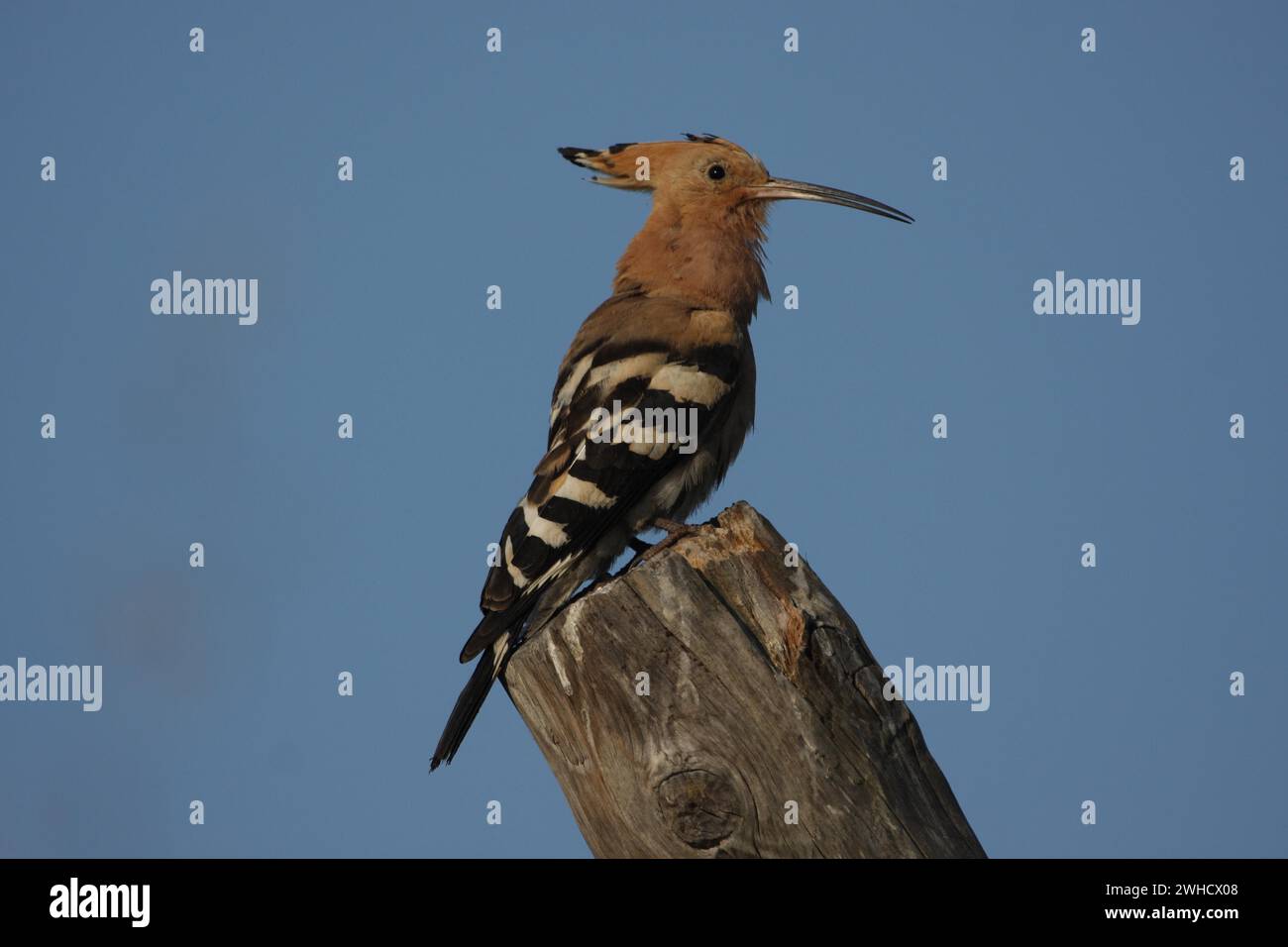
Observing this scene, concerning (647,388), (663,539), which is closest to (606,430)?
(647,388)

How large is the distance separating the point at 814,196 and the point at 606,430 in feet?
5.23

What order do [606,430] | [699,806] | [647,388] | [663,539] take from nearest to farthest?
[699,806] < [663,539] < [606,430] < [647,388]

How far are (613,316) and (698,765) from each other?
249 cm

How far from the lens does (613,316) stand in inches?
176

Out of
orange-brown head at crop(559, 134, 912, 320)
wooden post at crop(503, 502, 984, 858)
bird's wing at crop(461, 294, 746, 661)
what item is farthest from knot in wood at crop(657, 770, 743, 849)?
orange-brown head at crop(559, 134, 912, 320)

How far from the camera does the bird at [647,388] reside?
3625mm

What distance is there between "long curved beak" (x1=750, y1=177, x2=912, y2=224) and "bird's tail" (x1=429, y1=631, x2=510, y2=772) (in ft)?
7.49

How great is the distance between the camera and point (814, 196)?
508 cm

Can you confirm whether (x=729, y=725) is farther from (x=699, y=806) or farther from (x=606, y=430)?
(x=606, y=430)

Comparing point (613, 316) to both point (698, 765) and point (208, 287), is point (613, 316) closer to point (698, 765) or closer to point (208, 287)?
point (208, 287)

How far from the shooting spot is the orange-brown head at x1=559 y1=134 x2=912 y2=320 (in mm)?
4676

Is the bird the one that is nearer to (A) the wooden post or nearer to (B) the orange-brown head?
(B) the orange-brown head

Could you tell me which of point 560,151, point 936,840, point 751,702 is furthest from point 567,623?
point 560,151

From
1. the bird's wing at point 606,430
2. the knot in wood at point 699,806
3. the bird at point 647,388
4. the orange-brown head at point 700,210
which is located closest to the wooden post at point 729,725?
the knot in wood at point 699,806
